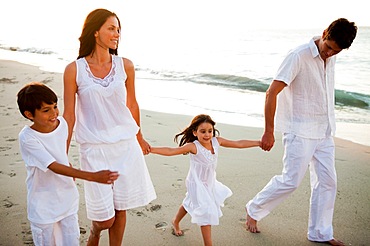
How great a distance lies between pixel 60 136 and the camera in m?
2.80

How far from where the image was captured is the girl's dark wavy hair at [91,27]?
3.07 m

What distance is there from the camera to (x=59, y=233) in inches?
113

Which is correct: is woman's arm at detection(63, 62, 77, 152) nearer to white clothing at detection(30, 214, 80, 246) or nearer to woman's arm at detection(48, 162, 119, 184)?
woman's arm at detection(48, 162, 119, 184)

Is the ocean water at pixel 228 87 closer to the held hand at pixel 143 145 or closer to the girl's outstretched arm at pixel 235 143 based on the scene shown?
the girl's outstretched arm at pixel 235 143

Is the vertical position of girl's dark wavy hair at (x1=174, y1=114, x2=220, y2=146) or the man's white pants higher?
girl's dark wavy hair at (x1=174, y1=114, x2=220, y2=146)

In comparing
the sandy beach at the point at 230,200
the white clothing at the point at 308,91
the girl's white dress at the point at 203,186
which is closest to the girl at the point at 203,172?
the girl's white dress at the point at 203,186

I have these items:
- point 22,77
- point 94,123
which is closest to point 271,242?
point 94,123

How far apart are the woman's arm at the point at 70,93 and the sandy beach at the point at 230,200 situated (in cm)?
133

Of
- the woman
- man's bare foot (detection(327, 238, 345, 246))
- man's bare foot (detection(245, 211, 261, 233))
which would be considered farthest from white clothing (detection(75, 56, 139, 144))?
man's bare foot (detection(327, 238, 345, 246))

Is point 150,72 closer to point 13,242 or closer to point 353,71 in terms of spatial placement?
point 353,71

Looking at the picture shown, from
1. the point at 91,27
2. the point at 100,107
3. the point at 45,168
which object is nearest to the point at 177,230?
the point at 100,107

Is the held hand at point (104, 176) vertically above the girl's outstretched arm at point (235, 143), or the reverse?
the held hand at point (104, 176)

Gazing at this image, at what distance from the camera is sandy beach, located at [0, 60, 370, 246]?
155 inches

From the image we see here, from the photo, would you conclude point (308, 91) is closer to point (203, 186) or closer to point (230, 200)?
point (203, 186)
